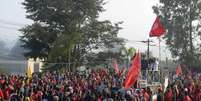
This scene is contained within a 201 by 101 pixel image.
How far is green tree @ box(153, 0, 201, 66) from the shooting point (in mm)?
54406

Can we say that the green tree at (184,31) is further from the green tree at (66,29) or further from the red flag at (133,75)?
the red flag at (133,75)

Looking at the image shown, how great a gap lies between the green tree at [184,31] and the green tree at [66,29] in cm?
542

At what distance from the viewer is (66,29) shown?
52.0 meters

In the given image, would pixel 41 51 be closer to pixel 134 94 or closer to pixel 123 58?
pixel 123 58

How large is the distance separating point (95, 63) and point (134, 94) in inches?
1461

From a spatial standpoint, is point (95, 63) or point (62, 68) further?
point (95, 63)

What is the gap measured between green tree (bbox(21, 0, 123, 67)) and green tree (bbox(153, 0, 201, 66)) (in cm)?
542

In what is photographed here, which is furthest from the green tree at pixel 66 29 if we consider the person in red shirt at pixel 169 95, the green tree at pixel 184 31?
the person in red shirt at pixel 169 95

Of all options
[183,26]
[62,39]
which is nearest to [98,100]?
[62,39]

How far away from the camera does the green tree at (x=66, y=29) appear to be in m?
51.3

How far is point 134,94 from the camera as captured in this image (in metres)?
17.8

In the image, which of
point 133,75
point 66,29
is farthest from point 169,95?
point 66,29

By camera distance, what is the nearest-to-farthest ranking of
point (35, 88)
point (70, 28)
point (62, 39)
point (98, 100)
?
point (98, 100)
point (35, 88)
point (62, 39)
point (70, 28)

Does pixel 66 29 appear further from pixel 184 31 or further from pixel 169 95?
pixel 169 95
